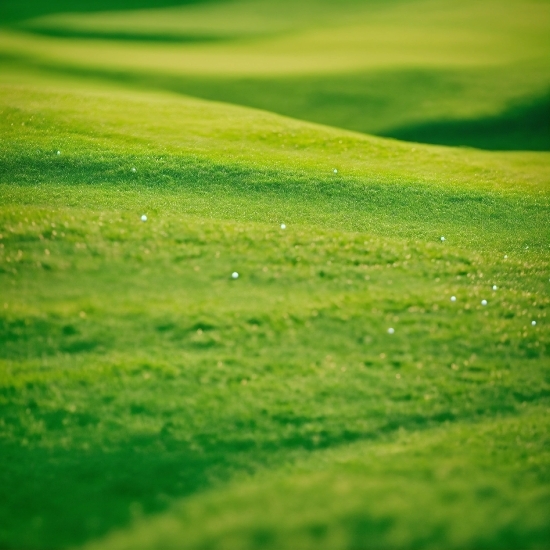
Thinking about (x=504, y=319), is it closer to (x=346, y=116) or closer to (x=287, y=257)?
(x=287, y=257)

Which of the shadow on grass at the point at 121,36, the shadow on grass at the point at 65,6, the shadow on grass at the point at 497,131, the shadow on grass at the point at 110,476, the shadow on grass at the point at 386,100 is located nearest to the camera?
the shadow on grass at the point at 110,476

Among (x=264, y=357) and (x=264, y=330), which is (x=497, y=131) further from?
(x=264, y=357)

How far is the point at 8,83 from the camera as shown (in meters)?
25.8

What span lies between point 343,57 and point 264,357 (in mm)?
24499

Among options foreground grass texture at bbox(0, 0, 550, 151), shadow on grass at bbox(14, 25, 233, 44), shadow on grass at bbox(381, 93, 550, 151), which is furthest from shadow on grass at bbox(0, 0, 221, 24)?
shadow on grass at bbox(381, 93, 550, 151)

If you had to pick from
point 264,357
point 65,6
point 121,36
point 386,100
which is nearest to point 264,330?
point 264,357

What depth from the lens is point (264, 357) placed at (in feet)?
38.9

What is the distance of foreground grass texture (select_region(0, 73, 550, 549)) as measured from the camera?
9.14m

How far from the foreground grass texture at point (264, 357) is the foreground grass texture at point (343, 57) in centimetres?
770

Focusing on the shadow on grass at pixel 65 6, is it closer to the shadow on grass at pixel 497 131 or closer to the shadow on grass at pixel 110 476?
the shadow on grass at pixel 497 131

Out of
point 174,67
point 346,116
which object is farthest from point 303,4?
point 346,116

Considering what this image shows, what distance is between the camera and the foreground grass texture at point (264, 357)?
914cm

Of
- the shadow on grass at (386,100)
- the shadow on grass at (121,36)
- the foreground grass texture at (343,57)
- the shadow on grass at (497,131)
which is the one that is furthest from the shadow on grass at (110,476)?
the shadow on grass at (121,36)

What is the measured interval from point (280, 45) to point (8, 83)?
16.6 m
